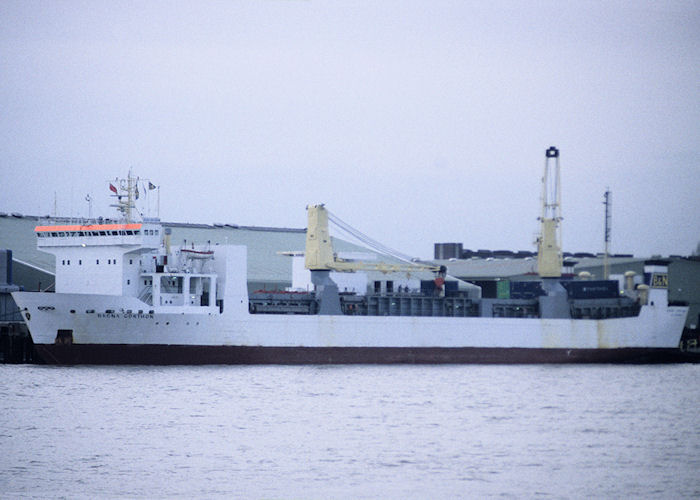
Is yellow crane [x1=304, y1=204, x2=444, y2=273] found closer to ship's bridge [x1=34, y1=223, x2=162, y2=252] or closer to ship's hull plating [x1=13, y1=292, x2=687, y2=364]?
ship's hull plating [x1=13, y1=292, x2=687, y2=364]

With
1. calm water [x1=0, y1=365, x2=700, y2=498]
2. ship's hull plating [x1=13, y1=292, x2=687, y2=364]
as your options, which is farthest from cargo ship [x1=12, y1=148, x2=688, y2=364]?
calm water [x1=0, y1=365, x2=700, y2=498]

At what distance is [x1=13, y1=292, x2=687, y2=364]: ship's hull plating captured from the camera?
149 ft

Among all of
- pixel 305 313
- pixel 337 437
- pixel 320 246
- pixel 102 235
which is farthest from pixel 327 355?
pixel 337 437

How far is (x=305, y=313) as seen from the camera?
52562 mm

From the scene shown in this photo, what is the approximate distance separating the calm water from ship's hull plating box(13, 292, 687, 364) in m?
2.92

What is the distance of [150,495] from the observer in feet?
70.0

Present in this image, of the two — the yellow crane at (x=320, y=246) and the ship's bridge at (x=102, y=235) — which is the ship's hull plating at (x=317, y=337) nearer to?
the ship's bridge at (x=102, y=235)

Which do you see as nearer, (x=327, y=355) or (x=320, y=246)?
(x=327, y=355)

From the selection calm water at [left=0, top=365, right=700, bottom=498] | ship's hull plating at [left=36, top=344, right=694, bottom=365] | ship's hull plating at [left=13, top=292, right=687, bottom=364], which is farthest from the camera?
ship's hull plating at [left=36, top=344, right=694, bottom=365]

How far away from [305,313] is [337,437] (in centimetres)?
2488

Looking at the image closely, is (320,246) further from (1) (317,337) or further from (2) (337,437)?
(2) (337,437)

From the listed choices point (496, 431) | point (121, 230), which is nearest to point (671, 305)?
point (121, 230)

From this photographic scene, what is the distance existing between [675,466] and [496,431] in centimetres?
546

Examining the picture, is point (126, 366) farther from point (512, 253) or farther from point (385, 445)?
point (512, 253)
